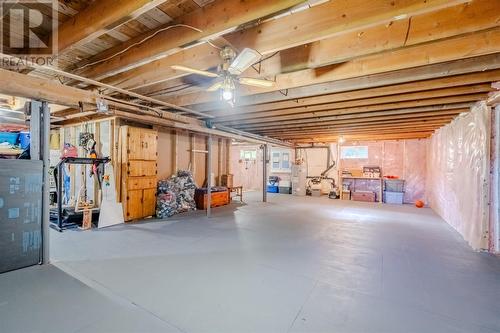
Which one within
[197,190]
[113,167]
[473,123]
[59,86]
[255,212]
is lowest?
[255,212]

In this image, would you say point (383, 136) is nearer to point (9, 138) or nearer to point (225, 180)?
point (225, 180)

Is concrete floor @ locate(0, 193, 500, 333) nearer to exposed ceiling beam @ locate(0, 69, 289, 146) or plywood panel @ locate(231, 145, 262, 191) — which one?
exposed ceiling beam @ locate(0, 69, 289, 146)

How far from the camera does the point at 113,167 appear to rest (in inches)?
196

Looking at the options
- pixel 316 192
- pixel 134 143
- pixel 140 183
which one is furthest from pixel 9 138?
pixel 316 192

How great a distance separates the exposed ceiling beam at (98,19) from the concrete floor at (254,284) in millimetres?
2340

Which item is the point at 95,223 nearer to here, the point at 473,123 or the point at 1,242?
the point at 1,242

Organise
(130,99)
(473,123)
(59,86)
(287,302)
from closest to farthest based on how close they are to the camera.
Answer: (287,302) → (59,86) → (473,123) → (130,99)

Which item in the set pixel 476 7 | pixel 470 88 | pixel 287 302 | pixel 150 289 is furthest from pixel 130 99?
pixel 470 88

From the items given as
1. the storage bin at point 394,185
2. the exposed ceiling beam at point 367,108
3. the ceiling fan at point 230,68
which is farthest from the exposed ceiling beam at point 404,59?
the storage bin at point 394,185

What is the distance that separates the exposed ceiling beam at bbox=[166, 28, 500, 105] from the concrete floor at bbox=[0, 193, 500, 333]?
231cm

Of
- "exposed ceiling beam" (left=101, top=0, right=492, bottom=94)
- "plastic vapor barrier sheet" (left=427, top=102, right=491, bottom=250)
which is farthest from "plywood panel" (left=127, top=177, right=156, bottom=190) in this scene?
"plastic vapor barrier sheet" (left=427, top=102, right=491, bottom=250)

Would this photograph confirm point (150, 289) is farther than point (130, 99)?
No

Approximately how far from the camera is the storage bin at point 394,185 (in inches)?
333

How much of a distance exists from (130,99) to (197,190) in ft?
10.1
